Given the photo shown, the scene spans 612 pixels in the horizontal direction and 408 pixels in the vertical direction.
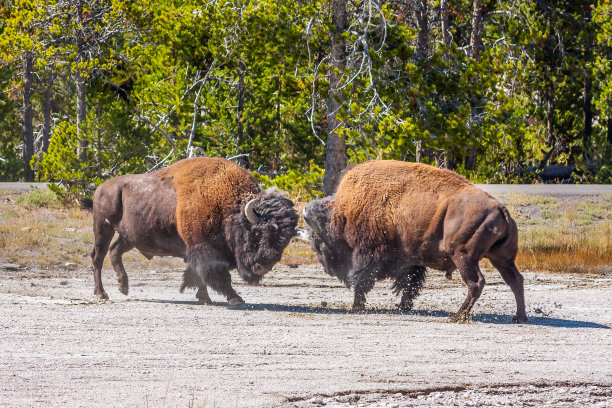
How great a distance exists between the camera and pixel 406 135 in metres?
17.4

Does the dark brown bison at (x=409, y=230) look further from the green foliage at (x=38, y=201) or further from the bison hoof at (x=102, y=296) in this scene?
the green foliage at (x=38, y=201)

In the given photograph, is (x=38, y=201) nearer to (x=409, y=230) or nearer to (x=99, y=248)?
(x=99, y=248)

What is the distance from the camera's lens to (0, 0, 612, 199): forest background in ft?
58.3

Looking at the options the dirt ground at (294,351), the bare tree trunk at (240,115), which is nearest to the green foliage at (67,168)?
the bare tree trunk at (240,115)

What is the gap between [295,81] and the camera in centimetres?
1884

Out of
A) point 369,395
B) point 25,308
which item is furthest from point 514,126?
point 369,395

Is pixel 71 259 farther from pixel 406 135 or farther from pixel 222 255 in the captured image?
pixel 406 135

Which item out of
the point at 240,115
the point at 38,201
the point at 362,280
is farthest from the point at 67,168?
the point at 362,280

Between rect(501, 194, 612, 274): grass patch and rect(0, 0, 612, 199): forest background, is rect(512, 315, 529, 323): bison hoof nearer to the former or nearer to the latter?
rect(501, 194, 612, 274): grass patch

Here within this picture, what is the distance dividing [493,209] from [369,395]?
4.03 metres

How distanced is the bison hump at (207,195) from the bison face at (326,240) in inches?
31.9

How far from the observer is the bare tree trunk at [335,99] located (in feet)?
57.0

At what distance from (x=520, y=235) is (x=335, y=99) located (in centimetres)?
481

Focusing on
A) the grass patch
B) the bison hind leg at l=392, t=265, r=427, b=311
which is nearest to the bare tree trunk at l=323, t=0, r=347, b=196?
the grass patch
